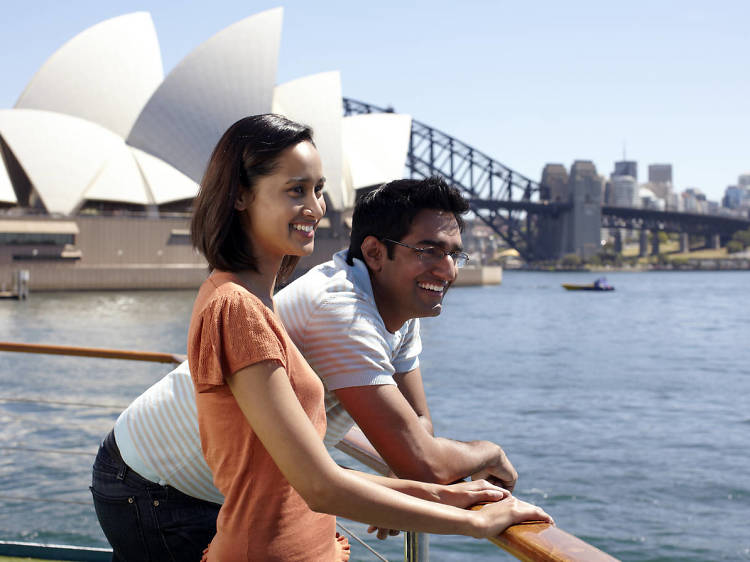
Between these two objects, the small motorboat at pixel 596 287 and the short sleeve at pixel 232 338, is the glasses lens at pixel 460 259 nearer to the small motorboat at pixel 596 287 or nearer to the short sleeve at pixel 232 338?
the short sleeve at pixel 232 338

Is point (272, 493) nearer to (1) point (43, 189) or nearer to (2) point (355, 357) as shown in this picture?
(2) point (355, 357)

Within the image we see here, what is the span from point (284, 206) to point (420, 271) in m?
0.33

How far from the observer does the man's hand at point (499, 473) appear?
134cm

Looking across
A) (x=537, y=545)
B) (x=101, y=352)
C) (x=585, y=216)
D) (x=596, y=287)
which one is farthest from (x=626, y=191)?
(x=537, y=545)

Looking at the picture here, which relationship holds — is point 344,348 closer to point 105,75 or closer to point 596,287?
point 105,75

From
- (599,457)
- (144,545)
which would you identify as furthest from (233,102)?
(144,545)

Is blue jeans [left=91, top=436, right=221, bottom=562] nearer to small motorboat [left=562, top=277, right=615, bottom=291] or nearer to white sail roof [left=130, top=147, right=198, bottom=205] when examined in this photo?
white sail roof [left=130, top=147, right=198, bottom=205]

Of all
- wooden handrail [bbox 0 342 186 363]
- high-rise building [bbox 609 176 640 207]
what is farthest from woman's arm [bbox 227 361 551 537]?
high-rise building [bbox 609 176 640 207]

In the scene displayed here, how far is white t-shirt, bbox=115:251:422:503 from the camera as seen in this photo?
115 cm

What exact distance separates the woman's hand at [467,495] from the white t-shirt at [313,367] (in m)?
0.18

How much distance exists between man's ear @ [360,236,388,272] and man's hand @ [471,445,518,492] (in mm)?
351

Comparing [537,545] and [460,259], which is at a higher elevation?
[460,259]

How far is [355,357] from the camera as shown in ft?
3.87

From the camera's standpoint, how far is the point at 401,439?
1201 millimetres
